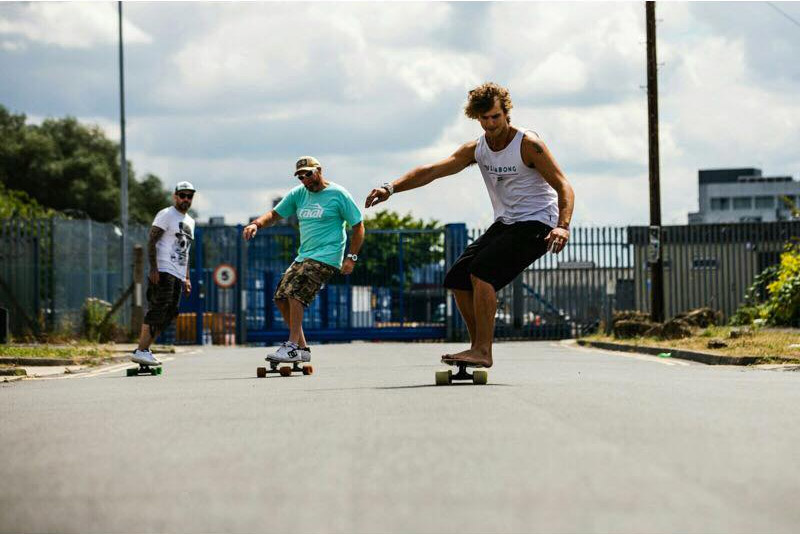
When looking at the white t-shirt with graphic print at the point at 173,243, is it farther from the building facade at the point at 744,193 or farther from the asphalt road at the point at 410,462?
the building facade at the point at 744,193

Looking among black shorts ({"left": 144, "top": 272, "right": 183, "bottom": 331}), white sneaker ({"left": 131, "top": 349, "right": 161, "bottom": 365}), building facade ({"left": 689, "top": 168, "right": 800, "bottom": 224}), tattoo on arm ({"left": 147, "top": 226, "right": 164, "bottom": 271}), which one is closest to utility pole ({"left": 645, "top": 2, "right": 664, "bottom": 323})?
black shorts ({"left": 144, "top": 272, "right": 183, "bottom": 331})

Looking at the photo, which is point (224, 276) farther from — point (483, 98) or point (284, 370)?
point (483, 98)

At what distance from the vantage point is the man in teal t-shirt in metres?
10.6

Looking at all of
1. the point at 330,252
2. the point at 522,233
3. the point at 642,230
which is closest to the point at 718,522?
the point at 522,233

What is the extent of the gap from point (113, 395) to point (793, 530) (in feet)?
17.5

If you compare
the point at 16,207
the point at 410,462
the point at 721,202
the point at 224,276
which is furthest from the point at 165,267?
the point at 721,202

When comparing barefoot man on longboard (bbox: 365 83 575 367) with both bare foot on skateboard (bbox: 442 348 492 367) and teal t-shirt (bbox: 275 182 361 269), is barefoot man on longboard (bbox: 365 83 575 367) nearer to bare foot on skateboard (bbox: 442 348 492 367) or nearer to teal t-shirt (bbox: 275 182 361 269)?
bare foot on skateboard (bbox: 442 348 492 367)

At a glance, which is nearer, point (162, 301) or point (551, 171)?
point (551, 171)

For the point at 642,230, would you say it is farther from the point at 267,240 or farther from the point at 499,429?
the point at 499,429

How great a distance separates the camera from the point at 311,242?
10781 mm

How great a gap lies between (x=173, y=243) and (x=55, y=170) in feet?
190

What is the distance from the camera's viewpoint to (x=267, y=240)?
2600 centimetres

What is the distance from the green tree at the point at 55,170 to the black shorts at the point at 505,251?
59181mm

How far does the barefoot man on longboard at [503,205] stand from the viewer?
27.7ft
